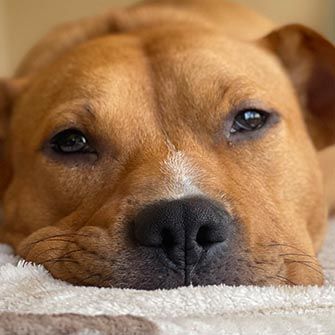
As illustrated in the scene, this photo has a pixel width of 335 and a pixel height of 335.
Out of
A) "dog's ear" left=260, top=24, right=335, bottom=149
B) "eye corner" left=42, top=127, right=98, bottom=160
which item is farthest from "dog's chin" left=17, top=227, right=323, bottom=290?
"dog's ear" left=260, top=24, right=335, bottom=149

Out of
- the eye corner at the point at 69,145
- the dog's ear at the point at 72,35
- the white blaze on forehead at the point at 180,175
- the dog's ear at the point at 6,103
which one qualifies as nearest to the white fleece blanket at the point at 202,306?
the white blaze on forehead at the point at 180,175

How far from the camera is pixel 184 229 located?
1.39 metres

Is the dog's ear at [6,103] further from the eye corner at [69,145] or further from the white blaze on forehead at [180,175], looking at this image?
the white blaze on forehead at [180,175]

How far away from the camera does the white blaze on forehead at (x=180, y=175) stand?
1514 millimetres

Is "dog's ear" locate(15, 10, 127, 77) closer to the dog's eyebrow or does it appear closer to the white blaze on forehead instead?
the dog's eyebrow

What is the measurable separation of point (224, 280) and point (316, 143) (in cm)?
87

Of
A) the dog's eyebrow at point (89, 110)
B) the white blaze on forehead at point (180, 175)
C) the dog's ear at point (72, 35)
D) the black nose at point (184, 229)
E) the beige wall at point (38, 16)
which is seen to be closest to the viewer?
the black nose at point (184, 229)

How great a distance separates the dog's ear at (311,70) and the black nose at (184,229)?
2.76 feet

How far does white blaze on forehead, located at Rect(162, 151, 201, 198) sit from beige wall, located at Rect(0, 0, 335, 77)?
276 centimetres

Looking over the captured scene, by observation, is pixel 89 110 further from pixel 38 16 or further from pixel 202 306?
pixel 38 16

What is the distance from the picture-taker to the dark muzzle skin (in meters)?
1.39

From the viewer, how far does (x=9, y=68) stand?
4672 millimetres

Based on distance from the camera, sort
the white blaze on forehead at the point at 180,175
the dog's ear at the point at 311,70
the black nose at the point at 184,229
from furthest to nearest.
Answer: the dog's ear at the point at 311,70, the white blaze on forehead at the point at 180,175, the black nose at the point at 184,229

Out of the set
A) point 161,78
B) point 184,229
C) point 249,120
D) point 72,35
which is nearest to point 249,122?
point 249,120
